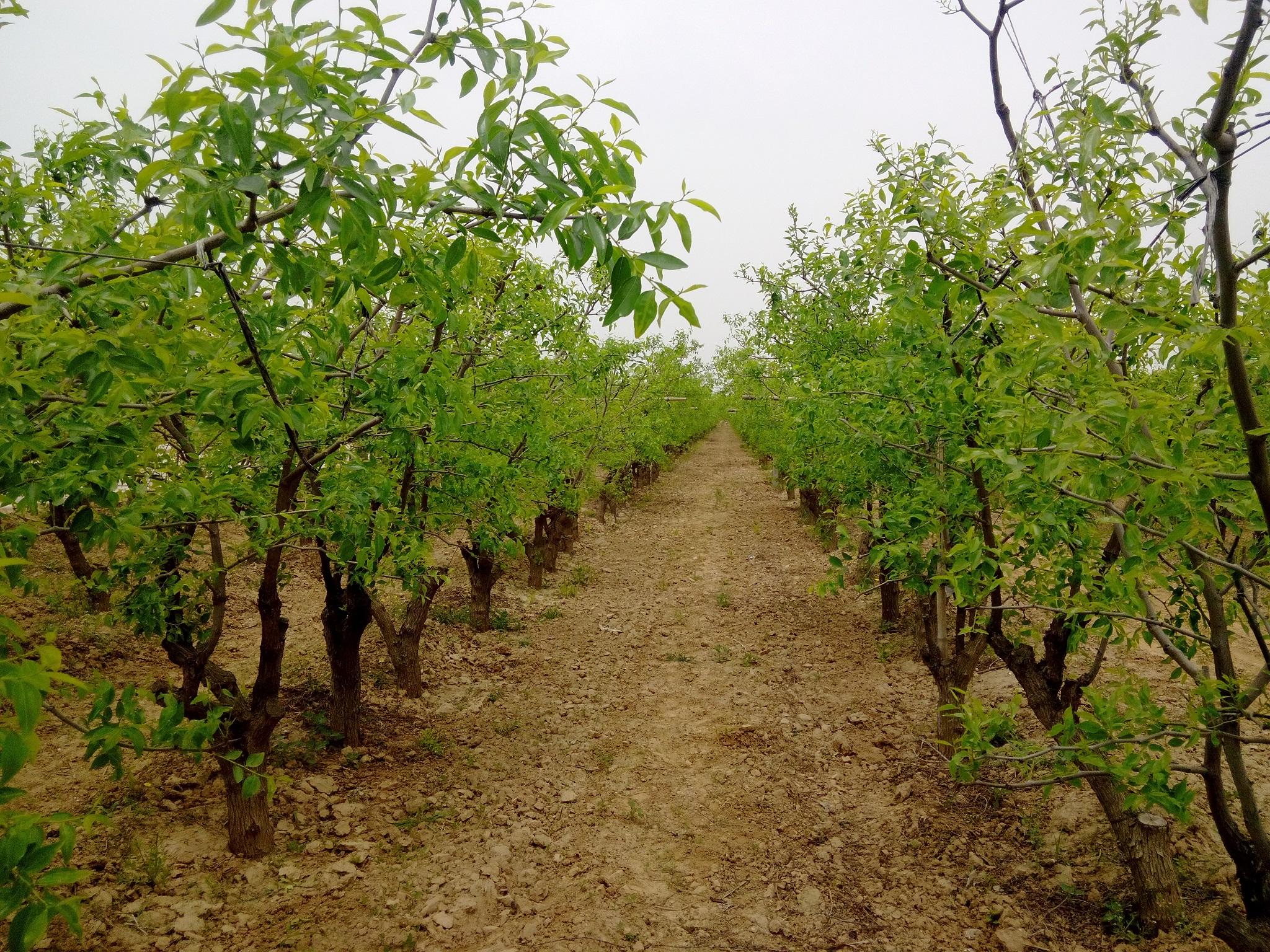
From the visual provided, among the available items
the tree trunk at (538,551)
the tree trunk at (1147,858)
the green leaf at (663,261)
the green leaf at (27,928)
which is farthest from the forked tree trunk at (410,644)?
the green leaf at (663,261)

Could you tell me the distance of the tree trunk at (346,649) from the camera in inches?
252

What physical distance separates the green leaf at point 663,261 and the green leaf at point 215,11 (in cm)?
112

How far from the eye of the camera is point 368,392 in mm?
3879

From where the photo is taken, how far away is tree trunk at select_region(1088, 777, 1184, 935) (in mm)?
4180

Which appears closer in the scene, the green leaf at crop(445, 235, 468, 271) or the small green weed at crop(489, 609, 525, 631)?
the green leaf at crop(445, 235, 468, 271)

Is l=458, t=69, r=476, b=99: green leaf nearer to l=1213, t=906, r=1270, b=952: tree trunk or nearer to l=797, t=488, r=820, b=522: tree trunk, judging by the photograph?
l=1213, t=906, r=1270, b=952: tree trunk

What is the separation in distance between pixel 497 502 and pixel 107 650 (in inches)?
205

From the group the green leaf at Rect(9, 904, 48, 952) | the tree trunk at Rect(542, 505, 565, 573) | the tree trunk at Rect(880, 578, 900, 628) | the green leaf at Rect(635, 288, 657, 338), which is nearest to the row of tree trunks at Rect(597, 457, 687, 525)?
the tree trunk at Rect(542, 505, 565, 573)

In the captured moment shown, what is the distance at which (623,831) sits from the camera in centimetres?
584

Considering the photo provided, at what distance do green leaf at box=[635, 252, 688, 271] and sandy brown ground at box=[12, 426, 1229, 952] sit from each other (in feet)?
15.4

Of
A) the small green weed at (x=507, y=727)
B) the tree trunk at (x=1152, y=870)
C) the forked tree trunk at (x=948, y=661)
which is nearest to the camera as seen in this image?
the tree trunk at (x=1152, y=870)

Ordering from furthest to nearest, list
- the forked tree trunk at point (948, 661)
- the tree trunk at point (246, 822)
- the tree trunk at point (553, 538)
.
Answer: the tree trunk at point (553, 538) → the forked tree trunk at point (948, 661) → the tree trunk at point (246, 822)

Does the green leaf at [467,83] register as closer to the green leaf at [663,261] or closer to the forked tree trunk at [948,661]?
the green leaf at [663,261]

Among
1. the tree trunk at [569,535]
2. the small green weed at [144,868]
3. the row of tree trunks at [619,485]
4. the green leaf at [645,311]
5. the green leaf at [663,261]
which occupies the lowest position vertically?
the small green weed at [144,868]
